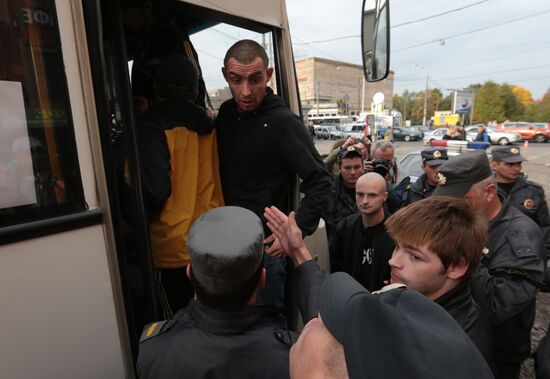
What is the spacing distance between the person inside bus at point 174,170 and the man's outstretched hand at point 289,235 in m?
0.41

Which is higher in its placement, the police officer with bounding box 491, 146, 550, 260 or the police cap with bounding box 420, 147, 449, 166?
the police cap with bounding box 420, 147, 449, 166

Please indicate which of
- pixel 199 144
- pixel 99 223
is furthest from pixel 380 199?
pixel 99 223

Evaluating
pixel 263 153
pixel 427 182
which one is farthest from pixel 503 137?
pixel 263 153

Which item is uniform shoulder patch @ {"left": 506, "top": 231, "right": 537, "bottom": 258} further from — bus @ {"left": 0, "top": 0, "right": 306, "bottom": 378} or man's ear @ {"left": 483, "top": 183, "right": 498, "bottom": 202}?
bus @ {"left": 0, "top": 0, "right": 306, "bottom": 378}

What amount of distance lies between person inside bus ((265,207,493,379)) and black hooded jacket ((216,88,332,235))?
105 cm

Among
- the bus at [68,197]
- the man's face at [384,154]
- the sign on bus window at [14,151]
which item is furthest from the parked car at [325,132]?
the sign on bus window at [14,151]

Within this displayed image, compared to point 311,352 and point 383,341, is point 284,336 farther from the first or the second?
point 383,341

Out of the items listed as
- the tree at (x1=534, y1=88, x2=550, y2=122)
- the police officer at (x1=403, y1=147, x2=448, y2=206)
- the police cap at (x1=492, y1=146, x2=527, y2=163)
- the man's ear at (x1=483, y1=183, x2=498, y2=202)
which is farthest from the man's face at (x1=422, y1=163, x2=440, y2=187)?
the tree at (x1=534, y1=88, x2=550, y2=122)

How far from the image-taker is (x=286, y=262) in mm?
2104

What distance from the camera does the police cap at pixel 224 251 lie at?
3.45 feet

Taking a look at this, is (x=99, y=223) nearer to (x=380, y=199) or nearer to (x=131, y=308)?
(x=131, y=308)

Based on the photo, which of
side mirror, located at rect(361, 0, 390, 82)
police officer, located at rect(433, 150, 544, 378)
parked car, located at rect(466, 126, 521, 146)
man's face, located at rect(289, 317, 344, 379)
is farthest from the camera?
parked car, located at rect(466, 126, 521, 146)

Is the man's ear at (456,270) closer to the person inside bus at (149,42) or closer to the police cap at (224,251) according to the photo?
the police cap at (224,251)

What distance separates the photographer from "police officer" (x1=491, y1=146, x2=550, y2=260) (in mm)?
3721
